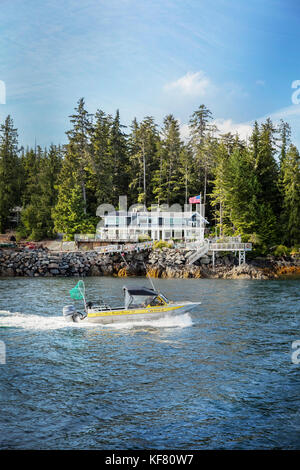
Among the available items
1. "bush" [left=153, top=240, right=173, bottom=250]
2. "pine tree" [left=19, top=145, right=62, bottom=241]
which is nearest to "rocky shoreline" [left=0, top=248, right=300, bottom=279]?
"bush" [left=153, top=240, right=173, bottom=250]

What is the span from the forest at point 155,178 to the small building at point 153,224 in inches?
135

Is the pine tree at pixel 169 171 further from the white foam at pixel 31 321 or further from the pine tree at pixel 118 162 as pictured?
the white foam at pixel 31 321

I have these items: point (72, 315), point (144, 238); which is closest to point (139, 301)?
point (72, 315)

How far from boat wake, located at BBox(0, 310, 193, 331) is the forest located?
38499 mm

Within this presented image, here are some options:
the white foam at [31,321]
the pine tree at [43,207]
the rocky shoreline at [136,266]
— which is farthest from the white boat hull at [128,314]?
the pine tree at [43,207]

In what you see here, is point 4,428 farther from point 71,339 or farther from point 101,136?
point 101,136

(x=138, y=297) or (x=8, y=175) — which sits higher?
(x=8, y=175)

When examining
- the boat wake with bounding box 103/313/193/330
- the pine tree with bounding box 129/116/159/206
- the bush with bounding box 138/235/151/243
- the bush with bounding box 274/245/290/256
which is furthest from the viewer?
the pine tree with bounding box 129/116/159/206

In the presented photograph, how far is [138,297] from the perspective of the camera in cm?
2333

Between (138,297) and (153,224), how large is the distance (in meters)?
44.3

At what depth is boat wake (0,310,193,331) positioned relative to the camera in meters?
22.5

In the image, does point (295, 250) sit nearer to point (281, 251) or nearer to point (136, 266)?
point (281, 251)

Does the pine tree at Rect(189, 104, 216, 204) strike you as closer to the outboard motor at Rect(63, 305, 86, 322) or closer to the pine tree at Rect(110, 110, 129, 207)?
the pine tree at Rect(110, 110, 129, 207)

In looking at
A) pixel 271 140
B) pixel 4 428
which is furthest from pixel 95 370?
pixel 271 140
